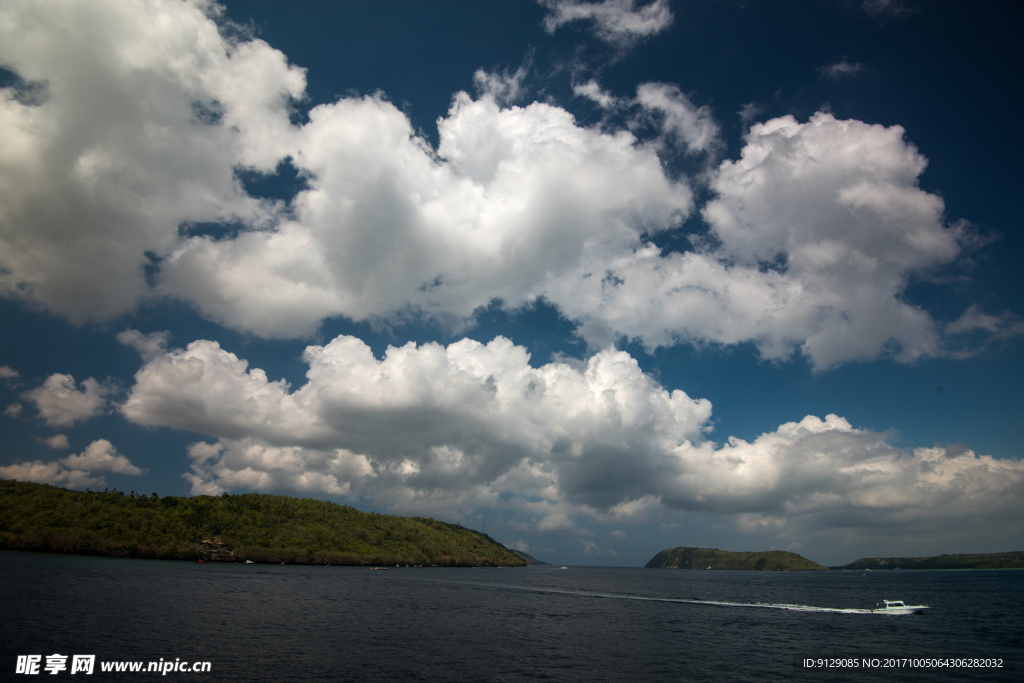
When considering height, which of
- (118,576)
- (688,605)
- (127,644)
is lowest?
(688,605)

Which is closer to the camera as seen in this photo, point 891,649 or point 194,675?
point 194,675

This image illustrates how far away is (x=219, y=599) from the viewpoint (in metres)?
94.5

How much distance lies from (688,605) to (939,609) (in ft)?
209

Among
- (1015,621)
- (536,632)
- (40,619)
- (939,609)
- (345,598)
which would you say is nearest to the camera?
(40,619)

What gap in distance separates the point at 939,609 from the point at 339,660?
15468 cm

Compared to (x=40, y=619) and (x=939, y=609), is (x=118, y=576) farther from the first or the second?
(x=939, y=609)

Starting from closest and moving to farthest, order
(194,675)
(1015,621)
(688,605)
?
(194,675) → (1015,621) → (688,605)

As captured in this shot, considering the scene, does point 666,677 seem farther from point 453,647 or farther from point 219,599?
point 219,599

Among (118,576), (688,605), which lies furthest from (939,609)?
(118,576)

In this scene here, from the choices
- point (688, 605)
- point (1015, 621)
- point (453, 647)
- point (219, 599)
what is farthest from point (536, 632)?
point (1015, 621)

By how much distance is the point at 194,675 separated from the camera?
44.2 m

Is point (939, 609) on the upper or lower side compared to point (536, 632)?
lower

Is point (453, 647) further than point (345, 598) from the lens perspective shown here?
No

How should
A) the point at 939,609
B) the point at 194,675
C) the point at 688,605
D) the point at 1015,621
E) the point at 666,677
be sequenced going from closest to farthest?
the point at 194,675 → the point at 666,677 → the point at 1015,621 → the point at 939,609 → the point at 688,605
